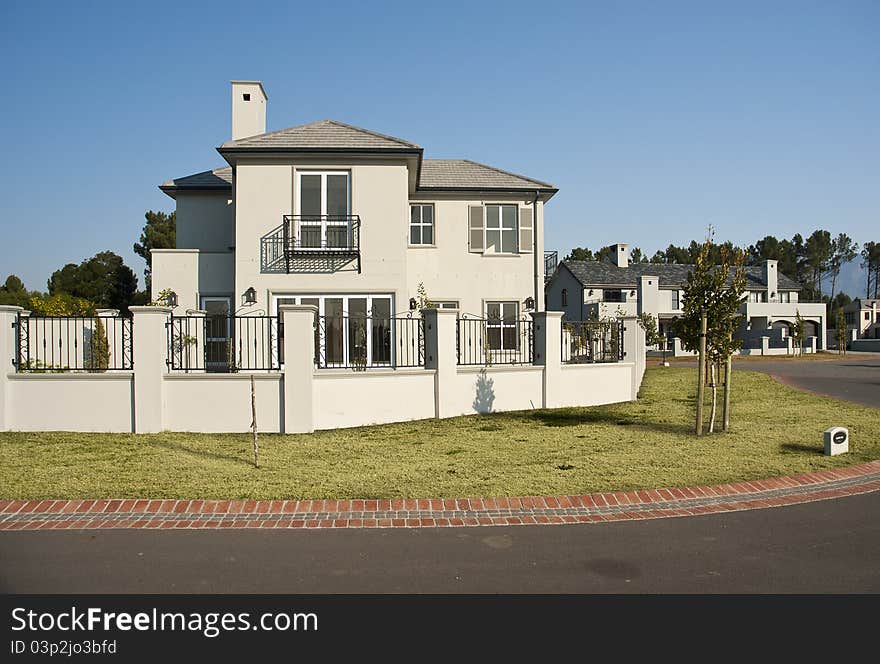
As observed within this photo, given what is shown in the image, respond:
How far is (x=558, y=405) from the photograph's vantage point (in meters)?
14.7

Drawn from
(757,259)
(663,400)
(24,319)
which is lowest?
(663,400)

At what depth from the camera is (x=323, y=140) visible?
59.2 feet

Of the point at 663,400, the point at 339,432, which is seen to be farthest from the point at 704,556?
the point at 663,400

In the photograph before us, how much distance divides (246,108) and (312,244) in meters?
7.34

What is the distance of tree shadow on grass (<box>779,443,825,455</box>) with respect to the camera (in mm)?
9586

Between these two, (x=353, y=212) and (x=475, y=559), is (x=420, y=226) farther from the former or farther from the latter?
(x=475, y=559)

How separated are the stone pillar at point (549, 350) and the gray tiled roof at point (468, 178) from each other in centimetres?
879

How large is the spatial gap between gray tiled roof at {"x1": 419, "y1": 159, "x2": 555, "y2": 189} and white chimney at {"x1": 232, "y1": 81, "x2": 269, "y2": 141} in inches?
237

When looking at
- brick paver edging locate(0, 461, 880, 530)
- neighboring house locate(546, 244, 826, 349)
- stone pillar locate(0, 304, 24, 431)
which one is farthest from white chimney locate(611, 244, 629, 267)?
stone pillar locate(0, 304, 24, 431)

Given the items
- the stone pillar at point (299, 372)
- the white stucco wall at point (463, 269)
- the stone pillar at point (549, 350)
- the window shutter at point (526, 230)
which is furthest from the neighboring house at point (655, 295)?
the stone pillar at point (299, 372)

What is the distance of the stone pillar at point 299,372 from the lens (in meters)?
11.2

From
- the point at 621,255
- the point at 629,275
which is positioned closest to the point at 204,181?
the point at 629,275
